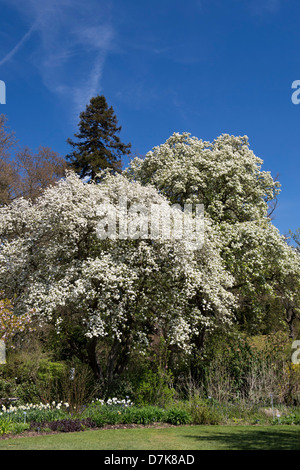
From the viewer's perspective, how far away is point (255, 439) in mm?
8297

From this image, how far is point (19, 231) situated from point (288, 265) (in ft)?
35.9

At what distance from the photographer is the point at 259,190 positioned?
63.4 ft

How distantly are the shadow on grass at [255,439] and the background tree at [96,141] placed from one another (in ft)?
95.5

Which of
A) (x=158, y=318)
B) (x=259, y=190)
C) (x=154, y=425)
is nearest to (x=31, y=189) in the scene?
(x=259, y=190)

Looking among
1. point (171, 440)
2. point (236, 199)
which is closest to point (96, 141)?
point (236, 199)

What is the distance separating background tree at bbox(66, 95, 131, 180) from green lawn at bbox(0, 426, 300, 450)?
2861 centimetres

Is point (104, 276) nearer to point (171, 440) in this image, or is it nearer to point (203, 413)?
point (203, 413)

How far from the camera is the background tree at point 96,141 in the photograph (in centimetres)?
3625

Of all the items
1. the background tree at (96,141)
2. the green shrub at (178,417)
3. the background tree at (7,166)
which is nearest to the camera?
the green shrub at (178,417)

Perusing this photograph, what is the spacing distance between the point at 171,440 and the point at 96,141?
107ft

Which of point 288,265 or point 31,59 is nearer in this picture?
point 31,59

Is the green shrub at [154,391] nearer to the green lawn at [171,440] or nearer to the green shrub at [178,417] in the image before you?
the green shrub at [178,417]

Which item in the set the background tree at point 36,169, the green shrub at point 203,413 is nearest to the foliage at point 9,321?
the green shrub at point 203,413

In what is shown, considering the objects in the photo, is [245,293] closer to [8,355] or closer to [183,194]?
[183,194]
